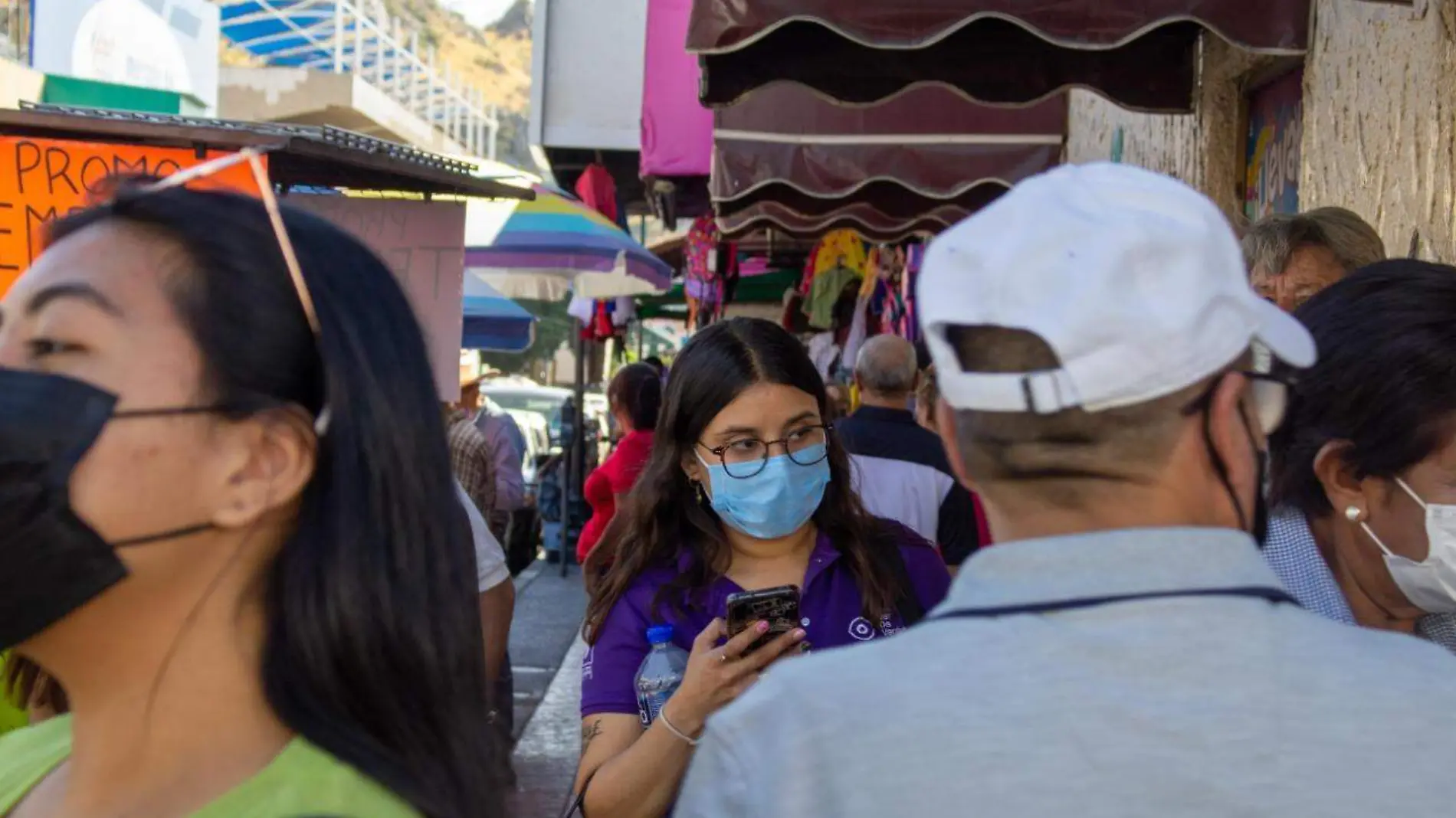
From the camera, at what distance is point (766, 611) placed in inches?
114

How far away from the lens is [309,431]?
1.60 metres

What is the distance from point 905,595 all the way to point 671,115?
24.8ft

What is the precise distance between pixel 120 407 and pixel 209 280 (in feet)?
0.54

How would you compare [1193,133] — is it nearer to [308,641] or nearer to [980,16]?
[980,16]

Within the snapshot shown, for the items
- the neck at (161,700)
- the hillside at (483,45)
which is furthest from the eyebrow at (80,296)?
the hillside at (483,45)

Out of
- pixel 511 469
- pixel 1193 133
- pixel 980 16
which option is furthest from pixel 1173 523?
pixel 511 469

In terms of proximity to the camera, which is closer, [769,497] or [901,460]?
[769,497]

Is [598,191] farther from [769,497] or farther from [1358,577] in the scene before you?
[1358,577]

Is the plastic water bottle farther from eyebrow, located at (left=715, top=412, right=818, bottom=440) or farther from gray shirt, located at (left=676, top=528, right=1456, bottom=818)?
gray shirt, located at (left=676, top=528, right=1456, bottom=818)

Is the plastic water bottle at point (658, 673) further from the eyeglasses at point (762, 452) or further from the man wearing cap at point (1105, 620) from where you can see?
the man wearing cap at point (1105, 620)

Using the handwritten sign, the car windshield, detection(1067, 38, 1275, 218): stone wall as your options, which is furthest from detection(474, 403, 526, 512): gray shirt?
the car windshield

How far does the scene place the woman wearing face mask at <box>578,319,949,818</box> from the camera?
2949mm

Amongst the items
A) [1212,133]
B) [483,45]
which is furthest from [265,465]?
[483,45]

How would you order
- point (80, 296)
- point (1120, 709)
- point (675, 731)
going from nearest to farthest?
point (1120, 709) < point (80, 296) < point (675, 731)
